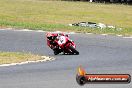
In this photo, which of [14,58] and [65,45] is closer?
[14,58]

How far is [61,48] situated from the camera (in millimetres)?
18922

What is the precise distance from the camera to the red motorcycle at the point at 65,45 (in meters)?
18.5

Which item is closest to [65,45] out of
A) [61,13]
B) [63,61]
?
[63,61]

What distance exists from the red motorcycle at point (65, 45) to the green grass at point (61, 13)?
15474 mm

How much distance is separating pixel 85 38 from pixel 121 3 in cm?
2993

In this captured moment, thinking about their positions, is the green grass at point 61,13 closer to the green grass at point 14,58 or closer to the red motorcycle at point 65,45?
the red motorcycle at point 65,45

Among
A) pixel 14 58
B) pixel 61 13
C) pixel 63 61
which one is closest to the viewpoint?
pixel 14 58

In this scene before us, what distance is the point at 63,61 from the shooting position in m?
16.4

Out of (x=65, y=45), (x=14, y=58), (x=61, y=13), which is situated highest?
(x=14, y=58)

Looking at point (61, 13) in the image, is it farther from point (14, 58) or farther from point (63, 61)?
point (14, 58)

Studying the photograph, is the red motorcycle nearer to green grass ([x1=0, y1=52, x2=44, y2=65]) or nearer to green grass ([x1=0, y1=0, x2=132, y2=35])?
green grass ([x1=0, y1=52, x2=44, y2=65])

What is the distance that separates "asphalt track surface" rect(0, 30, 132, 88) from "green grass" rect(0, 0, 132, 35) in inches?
404

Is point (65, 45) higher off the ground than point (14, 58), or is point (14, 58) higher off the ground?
point (14, 58)

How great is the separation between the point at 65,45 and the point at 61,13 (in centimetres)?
2536
